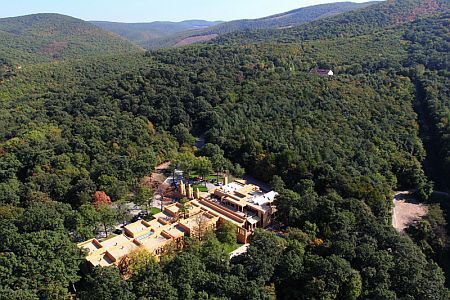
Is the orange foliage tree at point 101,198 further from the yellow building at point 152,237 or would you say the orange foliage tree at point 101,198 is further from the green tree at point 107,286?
the green tree at point 107,286

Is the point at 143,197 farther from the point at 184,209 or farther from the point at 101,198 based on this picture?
the point at 184,209

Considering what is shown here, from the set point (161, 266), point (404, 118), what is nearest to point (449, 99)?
point (404, 118)

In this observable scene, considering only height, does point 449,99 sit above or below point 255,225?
above

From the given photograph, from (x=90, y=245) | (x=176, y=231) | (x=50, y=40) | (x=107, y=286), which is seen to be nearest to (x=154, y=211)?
(x=176, y=231)

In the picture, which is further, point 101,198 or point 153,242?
point 101,198

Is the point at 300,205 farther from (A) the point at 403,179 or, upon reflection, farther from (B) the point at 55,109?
(B) the point at 55,109

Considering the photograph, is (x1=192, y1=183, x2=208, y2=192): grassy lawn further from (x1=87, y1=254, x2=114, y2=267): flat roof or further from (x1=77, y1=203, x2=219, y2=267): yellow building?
(x1=87, y1=254, x2=114, y2=267): flat roof
